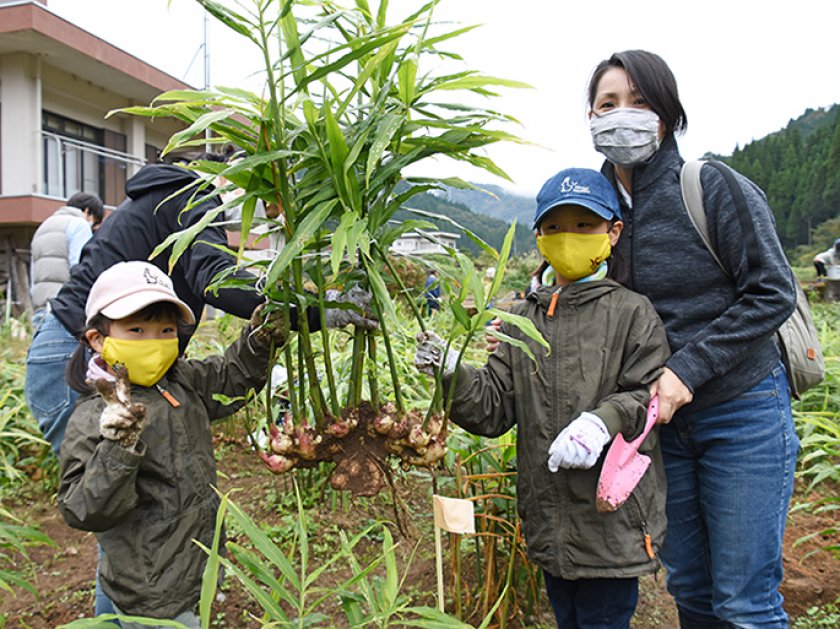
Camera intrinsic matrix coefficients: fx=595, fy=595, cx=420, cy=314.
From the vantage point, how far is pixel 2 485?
11.2 ft

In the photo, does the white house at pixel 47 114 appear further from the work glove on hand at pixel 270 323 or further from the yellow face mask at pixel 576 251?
the yellow face mask at pixel 576 251

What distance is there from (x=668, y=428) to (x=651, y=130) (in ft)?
2.65

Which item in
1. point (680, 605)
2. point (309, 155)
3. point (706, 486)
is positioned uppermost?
point (309, 155)

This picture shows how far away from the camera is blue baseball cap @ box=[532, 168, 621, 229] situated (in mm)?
1504

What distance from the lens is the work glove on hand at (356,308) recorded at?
131 cm

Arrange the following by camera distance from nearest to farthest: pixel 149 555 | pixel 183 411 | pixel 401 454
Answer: pixel 401 454 → pixel 149 555 → pixel 183 411

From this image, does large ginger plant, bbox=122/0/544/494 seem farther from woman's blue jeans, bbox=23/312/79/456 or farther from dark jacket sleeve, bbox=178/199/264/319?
woman's blue jeans, bbox=23/312/79/456

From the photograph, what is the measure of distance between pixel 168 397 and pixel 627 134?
1422mm

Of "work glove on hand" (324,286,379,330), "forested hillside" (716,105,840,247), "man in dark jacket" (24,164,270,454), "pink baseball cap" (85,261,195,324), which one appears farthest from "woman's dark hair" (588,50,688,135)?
"forested hillside" (716,105,840,247)

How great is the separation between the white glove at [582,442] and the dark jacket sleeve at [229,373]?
84cm

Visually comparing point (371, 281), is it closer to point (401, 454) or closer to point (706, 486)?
point (401, 454)

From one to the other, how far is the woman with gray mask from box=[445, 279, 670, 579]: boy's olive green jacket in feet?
0.31

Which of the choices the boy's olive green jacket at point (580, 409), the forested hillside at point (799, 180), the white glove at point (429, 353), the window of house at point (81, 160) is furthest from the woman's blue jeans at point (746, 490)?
the forested hillside at point (799, 180)

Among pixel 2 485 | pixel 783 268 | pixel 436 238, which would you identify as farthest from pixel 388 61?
pixel 2 485
